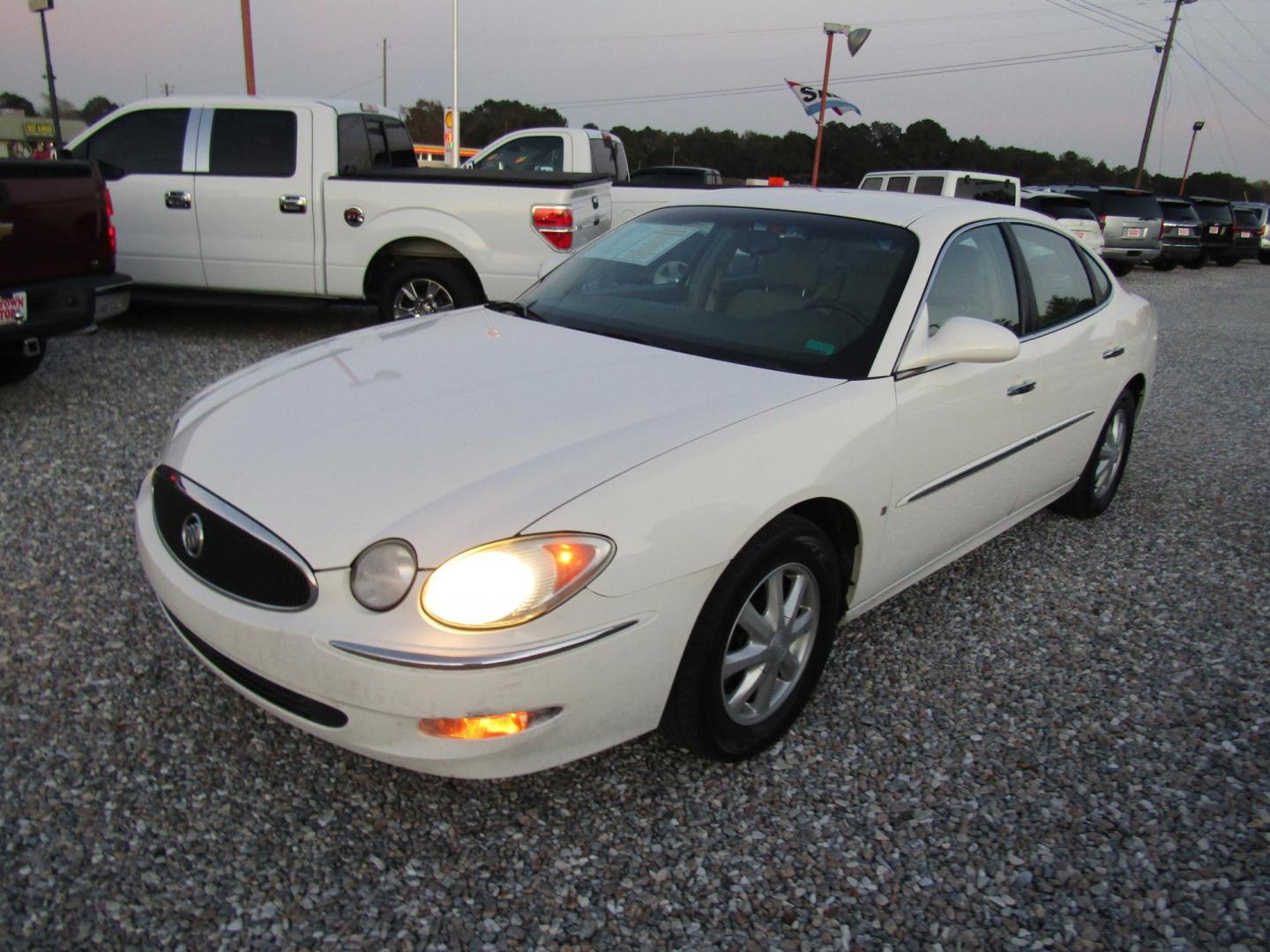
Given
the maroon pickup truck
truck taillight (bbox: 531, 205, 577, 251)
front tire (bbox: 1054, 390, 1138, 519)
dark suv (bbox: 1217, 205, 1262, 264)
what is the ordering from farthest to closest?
1. dark suv (bbox: 1217, 205, 1262, 264)
2. truck taillight (bbox: 531, 205, 577, 251)
3. the maroon pickup truck
4. front tire (bbox: 1054, 390, 1138, 519)

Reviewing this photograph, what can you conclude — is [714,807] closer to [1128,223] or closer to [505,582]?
[505,582]

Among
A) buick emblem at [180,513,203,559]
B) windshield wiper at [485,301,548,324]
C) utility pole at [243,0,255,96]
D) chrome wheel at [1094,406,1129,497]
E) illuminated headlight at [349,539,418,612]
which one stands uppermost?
utility pole at [243,0,255,96]

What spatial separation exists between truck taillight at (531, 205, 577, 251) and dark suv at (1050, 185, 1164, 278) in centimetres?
1403

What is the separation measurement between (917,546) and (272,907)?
217cm

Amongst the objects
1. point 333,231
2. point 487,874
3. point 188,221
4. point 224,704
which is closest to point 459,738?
point 487,874

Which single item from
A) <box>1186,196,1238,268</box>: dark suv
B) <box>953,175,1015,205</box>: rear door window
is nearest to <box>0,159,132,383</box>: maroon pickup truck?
<box>953,175,1015,205</box>: rear door window

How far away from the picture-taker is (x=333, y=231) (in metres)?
7.45

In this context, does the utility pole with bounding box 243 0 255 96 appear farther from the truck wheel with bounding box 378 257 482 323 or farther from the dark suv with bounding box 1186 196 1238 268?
the dark suv with bounding box 1186 196 1238 268

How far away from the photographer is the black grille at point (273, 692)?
215cm

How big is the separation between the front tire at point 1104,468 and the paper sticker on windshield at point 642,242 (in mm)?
2247

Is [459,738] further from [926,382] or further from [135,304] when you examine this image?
[135,304]

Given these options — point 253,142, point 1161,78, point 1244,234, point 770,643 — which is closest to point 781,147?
point 1161,78

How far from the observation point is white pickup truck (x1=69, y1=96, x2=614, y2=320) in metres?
7.29

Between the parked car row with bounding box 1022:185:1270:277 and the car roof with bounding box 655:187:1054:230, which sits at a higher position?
the car roof with bounding box 655:187:1054:230
